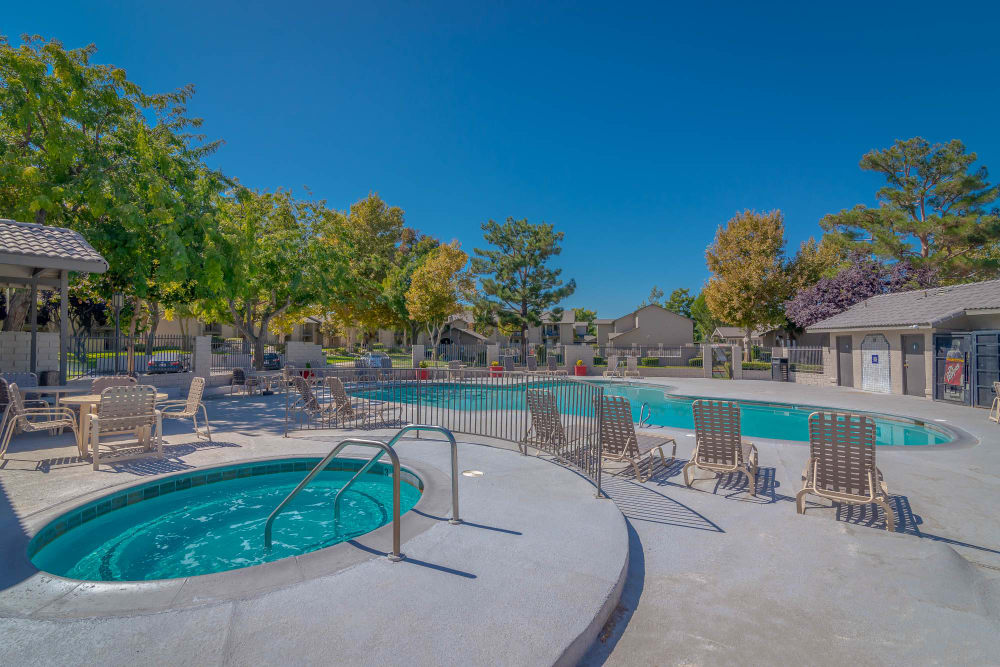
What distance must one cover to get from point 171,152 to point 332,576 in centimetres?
1679

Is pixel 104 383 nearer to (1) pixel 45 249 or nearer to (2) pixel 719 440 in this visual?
(1) pixel 45 249

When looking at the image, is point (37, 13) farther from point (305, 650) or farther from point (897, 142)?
point (897, 142)

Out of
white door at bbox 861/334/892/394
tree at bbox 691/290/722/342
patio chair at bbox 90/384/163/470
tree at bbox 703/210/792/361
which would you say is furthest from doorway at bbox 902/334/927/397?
tree at bbox 691/290/722/342

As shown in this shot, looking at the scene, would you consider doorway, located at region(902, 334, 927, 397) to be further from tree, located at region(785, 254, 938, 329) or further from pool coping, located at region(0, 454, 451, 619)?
pool coping, located at region(0, 454, 451, 619)

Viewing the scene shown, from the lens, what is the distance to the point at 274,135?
20.0 meters

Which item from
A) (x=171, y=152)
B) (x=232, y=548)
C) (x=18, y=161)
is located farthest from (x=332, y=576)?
(x=171, y=152)

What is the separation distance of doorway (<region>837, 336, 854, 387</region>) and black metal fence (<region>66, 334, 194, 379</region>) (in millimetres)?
27301

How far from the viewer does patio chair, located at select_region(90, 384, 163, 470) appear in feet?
20.2

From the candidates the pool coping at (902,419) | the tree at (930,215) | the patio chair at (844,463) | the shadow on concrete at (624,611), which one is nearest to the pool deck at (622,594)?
the shadow on concrete at (624,611)

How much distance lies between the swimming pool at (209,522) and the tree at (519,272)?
26.1 m

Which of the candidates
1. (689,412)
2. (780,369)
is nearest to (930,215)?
(780,369)

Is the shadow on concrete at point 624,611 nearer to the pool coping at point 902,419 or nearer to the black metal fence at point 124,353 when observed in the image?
the pool coping at point 902,419

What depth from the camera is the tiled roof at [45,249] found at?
7.68 metres

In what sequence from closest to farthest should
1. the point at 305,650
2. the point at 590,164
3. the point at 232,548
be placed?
1. the point at 305,650
2. the point at 232,548
3. the point at 590,164
